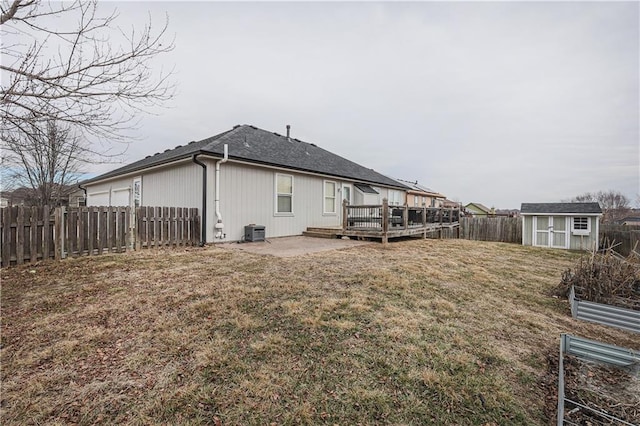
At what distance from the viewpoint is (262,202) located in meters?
10.2

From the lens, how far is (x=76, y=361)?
2459 millimetres

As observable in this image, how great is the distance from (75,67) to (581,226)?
19531 millimetres

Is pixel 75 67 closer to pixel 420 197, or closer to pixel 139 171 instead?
pixel 139 171

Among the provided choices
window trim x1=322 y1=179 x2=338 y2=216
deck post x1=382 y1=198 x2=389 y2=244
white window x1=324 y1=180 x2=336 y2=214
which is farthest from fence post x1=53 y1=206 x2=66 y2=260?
white window x1=324 y1=180 x2=336 y2=214

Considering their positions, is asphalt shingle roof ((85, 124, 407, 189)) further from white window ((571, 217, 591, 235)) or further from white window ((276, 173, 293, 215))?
white window ((571, 217, 591, 235))

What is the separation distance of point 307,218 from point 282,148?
3533mm

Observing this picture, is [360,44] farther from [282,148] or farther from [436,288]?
[436,288]

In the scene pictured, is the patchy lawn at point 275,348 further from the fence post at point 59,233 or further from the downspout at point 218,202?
the downspout at point 218,202

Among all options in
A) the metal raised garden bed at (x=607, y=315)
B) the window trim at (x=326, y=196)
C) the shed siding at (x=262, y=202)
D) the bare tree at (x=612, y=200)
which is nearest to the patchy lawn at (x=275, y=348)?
the metal raised garden bed at (x=607, y=315)

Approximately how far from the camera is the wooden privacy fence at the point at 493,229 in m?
16.1

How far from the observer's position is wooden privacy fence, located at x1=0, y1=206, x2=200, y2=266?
5.53 metres

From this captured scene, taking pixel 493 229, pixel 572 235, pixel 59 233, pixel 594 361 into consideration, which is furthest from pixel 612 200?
pixel 59 233

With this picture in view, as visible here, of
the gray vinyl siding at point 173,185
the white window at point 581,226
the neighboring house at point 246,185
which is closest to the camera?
the neighboring house at point 246,185

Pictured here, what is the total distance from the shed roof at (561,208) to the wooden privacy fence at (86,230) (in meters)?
16.9
